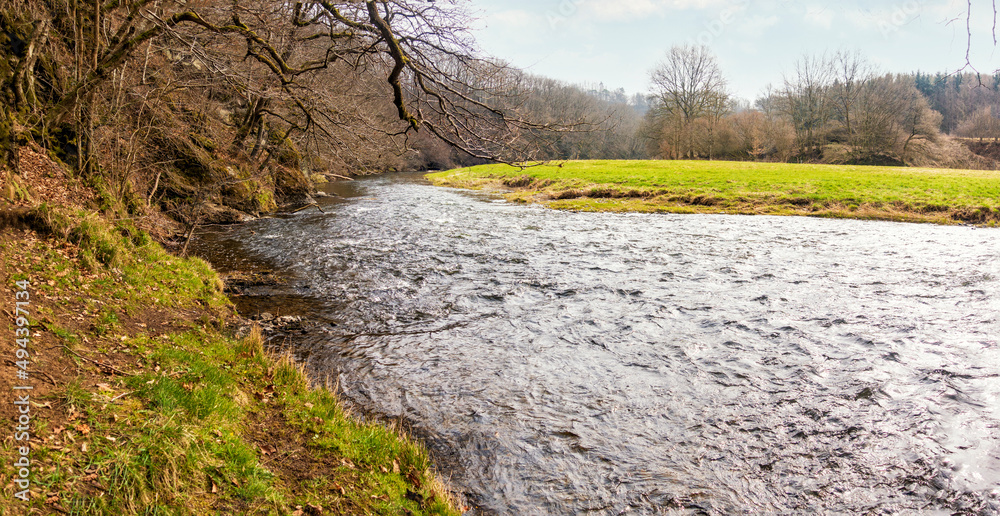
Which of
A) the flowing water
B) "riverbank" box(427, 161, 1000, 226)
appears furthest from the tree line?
the flowing water

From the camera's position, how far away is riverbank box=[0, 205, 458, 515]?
120 inches

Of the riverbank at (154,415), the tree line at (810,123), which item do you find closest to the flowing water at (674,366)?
the riverbank at (154,415)

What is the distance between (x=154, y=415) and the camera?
12.4 ft

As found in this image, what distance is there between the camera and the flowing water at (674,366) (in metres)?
4.66

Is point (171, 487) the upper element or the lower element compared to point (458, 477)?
upper

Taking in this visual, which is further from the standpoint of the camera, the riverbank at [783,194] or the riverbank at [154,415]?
the riverbank at [783,194]

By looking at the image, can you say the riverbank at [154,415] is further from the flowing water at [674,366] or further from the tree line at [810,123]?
the tree line at [810,123]

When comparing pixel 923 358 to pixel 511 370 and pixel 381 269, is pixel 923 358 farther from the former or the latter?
pixel 381 269

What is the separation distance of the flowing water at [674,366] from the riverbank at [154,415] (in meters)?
0.83

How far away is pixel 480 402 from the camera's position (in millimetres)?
6016

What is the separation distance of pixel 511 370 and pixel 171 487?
14.5 feet

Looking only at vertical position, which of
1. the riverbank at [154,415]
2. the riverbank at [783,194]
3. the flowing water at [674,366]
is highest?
the riverbank at [783,194]

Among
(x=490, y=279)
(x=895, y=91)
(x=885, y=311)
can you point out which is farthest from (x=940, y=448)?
(x=895, y=91)

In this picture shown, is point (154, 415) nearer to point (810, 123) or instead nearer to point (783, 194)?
point (783, 194)
